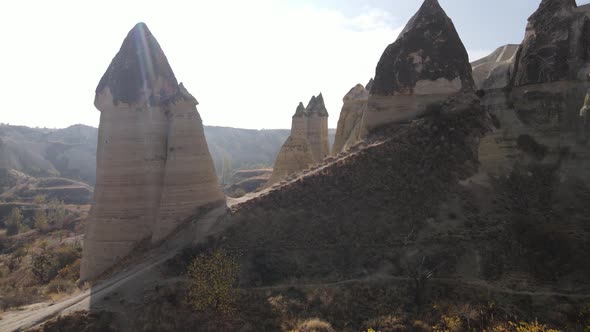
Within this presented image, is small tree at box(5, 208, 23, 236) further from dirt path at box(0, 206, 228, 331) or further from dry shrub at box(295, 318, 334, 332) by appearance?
dry shrub at box(295, 318, 334, 332)

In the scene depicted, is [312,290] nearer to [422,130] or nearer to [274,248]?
[274,248]

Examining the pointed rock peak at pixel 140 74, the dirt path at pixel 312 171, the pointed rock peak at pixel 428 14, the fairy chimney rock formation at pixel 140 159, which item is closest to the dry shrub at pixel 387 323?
the dirt path at pixel 312 171

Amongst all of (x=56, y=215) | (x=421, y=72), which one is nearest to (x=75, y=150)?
(x=56, y=215)

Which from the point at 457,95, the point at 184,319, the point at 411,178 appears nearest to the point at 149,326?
the point at 184,319

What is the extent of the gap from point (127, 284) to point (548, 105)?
17625 millimetres

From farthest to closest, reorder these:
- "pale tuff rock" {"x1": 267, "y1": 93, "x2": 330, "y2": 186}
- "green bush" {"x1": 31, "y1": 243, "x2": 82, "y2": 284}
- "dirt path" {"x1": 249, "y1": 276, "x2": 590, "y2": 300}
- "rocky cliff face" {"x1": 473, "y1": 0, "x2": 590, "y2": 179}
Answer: "pale tuff rock" {"x1": 267, "y1": 93, "x2": 330, "y2": 186} → "green bush" {"x1": 31, "y1": 243, "x2": 82, "y2": 284} → "rocky cliff face" {"x1": 473, "y1": 0, "x2": 590, "y2": 179} → "dirt path" {"x1": 249, "y1": 276, "x2": 590, "y2": 300}

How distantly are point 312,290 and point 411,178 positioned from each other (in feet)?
20.4

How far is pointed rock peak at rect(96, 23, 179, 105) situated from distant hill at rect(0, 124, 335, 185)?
2536 inches

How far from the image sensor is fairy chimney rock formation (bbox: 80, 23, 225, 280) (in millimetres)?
16344

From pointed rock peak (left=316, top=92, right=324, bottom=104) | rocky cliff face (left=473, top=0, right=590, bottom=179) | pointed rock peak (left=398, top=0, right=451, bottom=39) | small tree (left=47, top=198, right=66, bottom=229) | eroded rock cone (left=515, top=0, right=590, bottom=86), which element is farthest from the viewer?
small tree (left=47, top=198, right=66, bottom=229)

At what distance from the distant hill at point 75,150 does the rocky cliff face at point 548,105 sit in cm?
6801

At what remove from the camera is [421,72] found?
18.6 metres

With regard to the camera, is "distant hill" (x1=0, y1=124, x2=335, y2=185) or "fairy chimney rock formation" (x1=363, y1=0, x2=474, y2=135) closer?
"fairy chimney rock formation" (x1=363, y1=0, x2=474, y2=135)

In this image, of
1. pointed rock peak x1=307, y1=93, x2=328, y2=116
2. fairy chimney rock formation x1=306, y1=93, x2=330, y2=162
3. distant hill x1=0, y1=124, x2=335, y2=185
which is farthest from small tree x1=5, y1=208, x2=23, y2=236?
distant hill x1=0, y1=124, x2=335, y2=185
